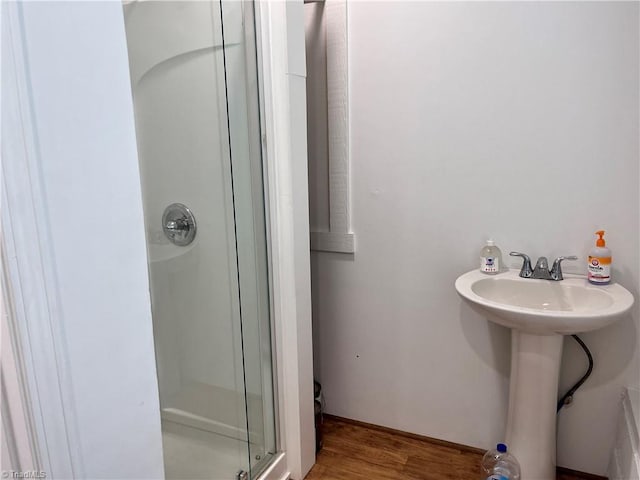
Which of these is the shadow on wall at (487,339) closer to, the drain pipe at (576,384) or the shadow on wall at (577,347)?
the shadow on wall at (577,347)

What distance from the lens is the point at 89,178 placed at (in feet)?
1.48

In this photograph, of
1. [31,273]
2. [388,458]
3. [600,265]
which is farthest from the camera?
[388,458]

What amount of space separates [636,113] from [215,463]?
6.12ft

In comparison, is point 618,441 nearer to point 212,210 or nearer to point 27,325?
point 212,210

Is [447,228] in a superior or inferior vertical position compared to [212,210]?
inferior

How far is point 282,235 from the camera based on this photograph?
166cm

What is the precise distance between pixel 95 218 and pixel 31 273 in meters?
0.08

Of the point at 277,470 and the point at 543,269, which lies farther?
the point at 277,470

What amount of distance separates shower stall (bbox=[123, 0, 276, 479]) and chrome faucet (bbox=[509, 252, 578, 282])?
3.08ft

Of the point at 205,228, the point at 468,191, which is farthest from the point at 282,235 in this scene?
the point at 468,191

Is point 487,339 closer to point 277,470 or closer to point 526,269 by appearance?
point 526,269

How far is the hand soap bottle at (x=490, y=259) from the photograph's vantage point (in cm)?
169

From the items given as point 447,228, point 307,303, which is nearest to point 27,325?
point 307,303

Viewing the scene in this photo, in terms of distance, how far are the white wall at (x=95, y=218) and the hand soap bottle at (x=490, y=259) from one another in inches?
55.3
